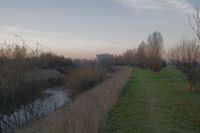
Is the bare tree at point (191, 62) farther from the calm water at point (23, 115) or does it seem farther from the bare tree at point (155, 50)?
the bare tree at point (155, 50)

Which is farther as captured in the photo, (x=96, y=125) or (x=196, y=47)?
(x=196, y=47)

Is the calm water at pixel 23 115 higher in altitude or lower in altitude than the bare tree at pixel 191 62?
lower

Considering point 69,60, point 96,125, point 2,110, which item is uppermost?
point 69,60

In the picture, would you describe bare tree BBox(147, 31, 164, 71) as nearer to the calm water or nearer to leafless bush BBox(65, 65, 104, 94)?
leafless bush BBox(65, 65, 104, 94)

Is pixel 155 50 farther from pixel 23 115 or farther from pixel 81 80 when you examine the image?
pixel 23 115

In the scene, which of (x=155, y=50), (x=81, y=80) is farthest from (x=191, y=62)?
(x=155, y=50)

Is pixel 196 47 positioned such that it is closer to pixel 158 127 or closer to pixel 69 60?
pixel 158 127

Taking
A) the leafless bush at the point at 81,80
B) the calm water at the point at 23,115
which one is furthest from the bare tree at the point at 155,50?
the calm water at the point at 23,115

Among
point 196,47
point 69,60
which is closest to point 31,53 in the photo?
point 196,47

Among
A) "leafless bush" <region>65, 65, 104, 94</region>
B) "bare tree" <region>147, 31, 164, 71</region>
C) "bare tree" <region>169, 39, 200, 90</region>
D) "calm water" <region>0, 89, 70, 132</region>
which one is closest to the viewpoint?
"calm water" <region>0, 89, 70, 132</region>

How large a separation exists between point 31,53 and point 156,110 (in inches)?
291

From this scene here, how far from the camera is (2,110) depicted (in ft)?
28.7

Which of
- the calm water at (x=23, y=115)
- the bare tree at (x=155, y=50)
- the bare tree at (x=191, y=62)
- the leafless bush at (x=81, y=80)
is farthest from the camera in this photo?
the bare tree at (x=155, y=50)

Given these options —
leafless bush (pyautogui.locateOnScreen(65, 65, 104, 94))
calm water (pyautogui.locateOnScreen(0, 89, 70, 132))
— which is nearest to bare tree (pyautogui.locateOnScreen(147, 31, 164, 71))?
leafless bush (pyautogui.locateOnScreen(65, 65, 104, 94))
